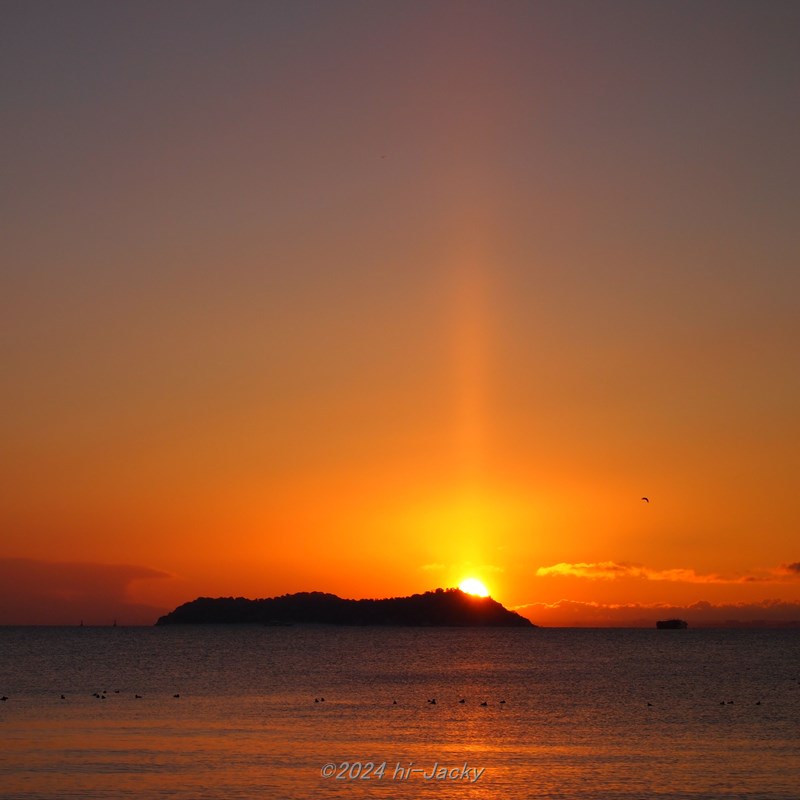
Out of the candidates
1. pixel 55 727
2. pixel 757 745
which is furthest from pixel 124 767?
pixel 757 745

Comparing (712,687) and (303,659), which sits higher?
(303,659)

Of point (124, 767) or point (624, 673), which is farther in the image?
point (624, 673)

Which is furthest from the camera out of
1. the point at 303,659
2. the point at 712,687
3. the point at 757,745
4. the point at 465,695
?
the point at 303,659

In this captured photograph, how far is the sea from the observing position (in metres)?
41.3

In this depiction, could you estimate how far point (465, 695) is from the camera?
285 feet

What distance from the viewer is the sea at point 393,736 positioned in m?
41.3

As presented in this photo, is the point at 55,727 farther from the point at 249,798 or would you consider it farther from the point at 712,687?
the point at 712,687

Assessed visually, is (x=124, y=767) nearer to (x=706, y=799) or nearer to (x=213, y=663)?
(x=706, y=799)

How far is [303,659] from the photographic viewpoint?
146250 millimetres

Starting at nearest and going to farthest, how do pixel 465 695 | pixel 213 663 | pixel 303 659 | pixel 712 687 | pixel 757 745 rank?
pixel 757 745 → pixel 465 695 → pixel 712 687 → pixel 213 663 → pixel 303 659

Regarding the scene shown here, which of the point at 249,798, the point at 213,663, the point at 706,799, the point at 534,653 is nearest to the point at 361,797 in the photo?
the point at 249,798

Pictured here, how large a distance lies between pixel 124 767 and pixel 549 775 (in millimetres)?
18170

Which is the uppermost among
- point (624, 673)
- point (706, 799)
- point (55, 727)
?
point (624, 673)

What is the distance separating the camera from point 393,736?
56.9m
